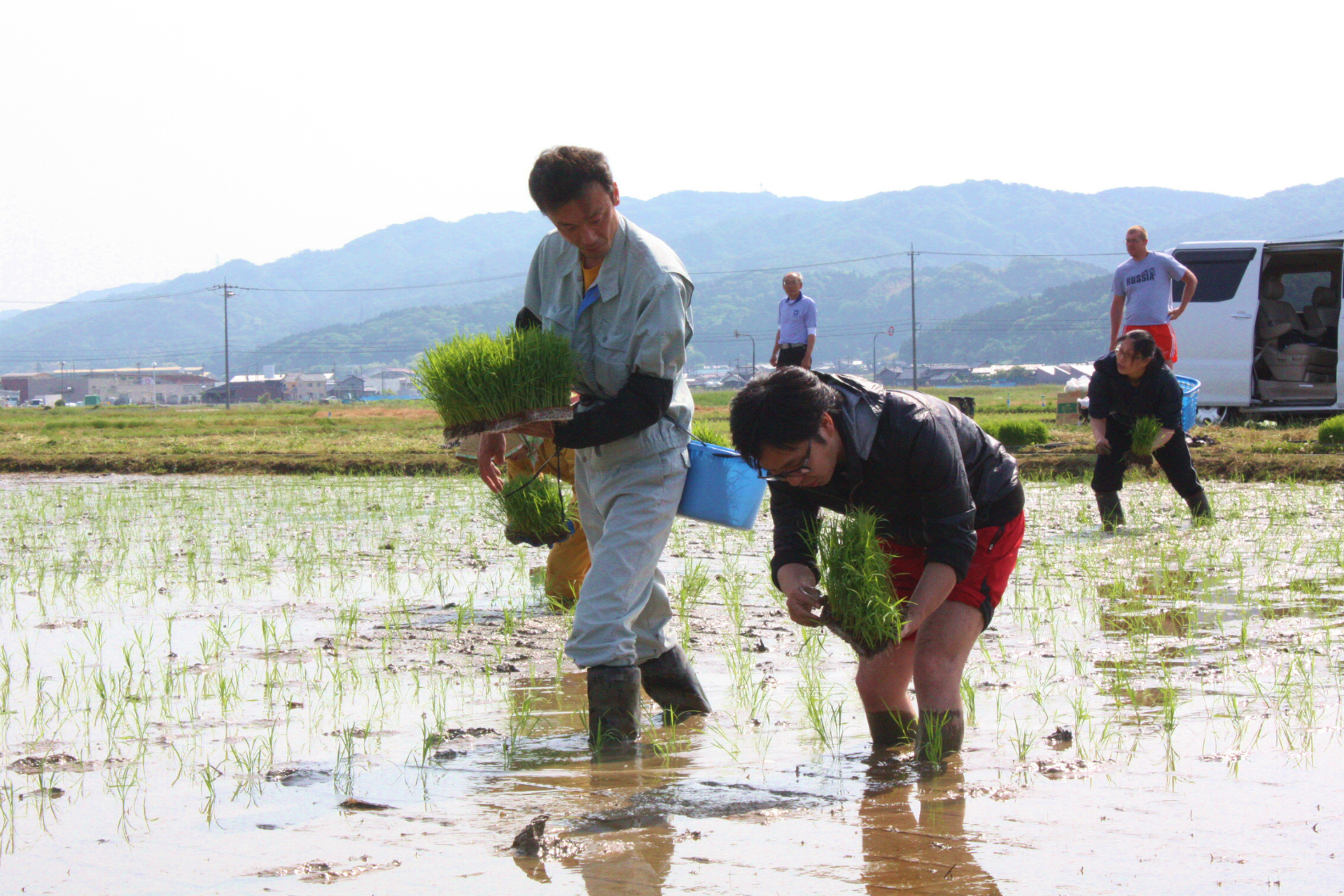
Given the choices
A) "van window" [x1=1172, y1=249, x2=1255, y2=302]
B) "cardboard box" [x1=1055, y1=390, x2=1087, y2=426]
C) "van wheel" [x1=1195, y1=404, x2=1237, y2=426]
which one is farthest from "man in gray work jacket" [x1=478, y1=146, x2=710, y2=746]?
"cardboard box" [x1=1055, y1=390, x2=1087, y2=426]

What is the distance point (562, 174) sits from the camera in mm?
3105

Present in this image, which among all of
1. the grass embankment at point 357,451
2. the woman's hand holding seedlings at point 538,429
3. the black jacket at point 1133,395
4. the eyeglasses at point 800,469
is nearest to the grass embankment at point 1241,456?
the grass embankment at point 357,451

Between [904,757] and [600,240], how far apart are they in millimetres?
1723

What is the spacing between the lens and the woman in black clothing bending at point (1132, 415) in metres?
7.18

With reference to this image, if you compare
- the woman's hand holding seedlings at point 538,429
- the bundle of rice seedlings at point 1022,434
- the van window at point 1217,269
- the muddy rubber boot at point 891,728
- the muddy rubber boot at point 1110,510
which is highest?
the van window at point 1217,269

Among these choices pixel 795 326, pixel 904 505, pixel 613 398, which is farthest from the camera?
pixel 795 326

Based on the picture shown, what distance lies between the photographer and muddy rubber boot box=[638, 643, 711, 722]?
12.5ft

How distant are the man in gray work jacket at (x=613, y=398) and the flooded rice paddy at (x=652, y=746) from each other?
366 mm

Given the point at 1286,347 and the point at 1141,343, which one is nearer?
the point at 1141,343

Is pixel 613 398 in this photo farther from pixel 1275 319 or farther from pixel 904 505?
pixel 1275 319

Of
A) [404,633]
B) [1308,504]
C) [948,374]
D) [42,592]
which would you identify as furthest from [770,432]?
[948,374]

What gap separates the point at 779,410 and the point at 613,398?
0.76 m

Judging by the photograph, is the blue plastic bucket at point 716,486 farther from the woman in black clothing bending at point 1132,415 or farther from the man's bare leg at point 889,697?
the woman in black clothing bending at point 1132,415

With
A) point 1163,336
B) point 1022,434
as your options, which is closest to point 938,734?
point 1163,336
